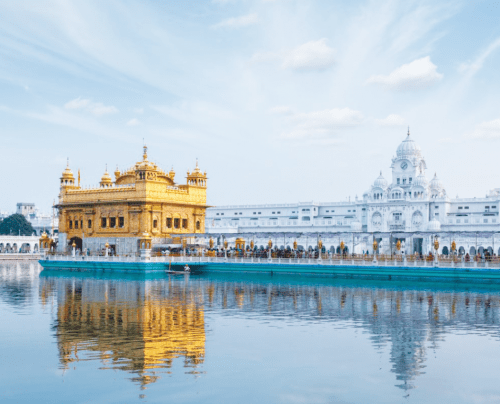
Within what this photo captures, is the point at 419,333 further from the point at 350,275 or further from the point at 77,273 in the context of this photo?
the point at 77,273

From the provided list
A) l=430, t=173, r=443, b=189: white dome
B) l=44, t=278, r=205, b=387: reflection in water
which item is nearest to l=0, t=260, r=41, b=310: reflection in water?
l=44, t=278, r=205, b=387: reflection in water

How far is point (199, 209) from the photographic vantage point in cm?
6756

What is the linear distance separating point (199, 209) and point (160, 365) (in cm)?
5080

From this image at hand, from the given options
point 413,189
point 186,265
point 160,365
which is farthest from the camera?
point 413,189

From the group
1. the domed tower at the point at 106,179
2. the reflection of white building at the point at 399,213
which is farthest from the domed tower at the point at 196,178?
the reflection of white building at the point at 399,213

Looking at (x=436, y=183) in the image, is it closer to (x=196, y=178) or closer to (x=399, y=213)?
(x=399, y=213)

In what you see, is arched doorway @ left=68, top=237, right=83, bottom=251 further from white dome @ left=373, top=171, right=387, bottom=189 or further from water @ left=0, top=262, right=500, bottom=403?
white dome @ left=373, top=171, right=387, bottom=189

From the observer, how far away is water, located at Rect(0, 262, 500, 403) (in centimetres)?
1482

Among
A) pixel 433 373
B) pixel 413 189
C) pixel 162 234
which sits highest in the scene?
pixel 413 189

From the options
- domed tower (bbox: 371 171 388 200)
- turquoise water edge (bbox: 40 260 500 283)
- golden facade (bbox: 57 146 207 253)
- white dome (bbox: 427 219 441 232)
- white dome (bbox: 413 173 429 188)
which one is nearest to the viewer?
turquoise water edge (bbox: 40 260 500 283)

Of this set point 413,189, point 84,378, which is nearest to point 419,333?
point 84,378

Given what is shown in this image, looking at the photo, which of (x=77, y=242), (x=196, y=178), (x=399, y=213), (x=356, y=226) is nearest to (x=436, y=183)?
(x=399, y=213)

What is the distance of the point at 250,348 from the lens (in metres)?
19.6

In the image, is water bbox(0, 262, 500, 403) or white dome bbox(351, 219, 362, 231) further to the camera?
white dome bbox(351, 219, 362, 231)
